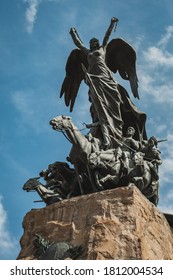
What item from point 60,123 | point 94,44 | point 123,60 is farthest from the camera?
point 123,60

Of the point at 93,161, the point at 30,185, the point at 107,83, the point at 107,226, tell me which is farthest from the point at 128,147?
the point at 107,226

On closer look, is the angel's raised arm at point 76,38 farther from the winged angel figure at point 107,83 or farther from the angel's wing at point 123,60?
the angel's wing at point 123,60

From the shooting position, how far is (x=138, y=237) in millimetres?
14031

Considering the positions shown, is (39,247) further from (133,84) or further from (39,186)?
(133,84)

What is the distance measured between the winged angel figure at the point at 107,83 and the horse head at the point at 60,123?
125 cm

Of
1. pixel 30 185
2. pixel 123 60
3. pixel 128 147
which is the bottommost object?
pixel 30 185

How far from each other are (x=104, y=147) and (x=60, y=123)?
1.41 metres

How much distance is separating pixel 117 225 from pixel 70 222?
125 centimetres

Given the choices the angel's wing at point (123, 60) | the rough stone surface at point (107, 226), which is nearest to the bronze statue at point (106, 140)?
the angel's wing at point (123, 60)

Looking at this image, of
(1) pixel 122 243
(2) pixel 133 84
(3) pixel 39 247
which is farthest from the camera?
(2) pixel 133 84

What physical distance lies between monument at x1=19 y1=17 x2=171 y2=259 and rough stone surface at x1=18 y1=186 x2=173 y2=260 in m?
0.14

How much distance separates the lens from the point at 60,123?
16.0 meters

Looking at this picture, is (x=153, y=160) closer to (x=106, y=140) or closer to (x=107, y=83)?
(x=106, y=140)
